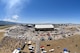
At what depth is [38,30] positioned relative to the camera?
109 metres

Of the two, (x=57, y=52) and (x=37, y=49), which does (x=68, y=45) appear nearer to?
(x=57, y=52)

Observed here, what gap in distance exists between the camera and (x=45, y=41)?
74500 millimetres

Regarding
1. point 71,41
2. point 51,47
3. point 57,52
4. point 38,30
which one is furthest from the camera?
point 38,30

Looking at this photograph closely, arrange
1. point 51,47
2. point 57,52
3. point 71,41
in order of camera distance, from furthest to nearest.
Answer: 1. point 71,41
2. point 51,47
3. point 57,52

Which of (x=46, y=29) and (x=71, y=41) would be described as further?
(x=46, y=29)

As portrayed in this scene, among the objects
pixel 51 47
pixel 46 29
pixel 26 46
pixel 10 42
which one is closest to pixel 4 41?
pixel 10 42

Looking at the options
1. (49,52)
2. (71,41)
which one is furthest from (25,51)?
(71,41)

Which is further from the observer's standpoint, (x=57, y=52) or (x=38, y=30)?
(x=38, y=30)

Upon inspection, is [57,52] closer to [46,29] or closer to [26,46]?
[26,46]

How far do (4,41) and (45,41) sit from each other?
2836 cm

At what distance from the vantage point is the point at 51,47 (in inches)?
2579

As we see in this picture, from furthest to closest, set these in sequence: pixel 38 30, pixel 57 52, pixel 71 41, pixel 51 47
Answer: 1. pixel 38 30
2. pixel 71 41
3. pixel 51 47
4. pixel 57 52

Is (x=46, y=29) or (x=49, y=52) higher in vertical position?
(x=46, y=29)

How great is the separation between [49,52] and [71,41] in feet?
72.9
